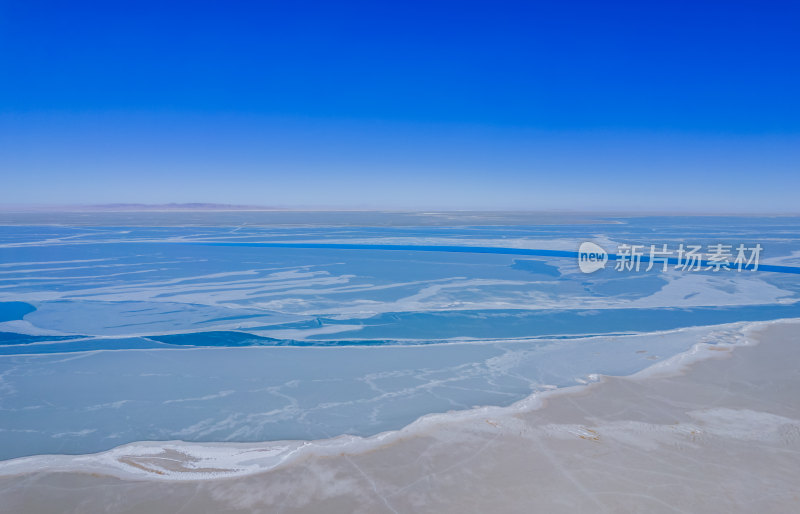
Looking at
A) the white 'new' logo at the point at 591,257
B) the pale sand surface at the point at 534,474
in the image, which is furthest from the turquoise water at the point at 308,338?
the white 'new' logo at the point at 591,257

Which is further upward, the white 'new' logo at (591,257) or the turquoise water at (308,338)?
the white 'new' logo at (591,257)

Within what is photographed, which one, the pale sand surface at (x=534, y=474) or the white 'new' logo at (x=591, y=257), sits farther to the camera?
the white 'new' logo at (x=591, y=257)

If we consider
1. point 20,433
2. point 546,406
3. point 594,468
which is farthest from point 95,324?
point 594,468

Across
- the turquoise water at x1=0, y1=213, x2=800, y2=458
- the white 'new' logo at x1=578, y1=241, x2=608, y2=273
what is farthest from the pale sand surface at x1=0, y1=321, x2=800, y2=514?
the white 'new' logo at x1=578, y1=241, x2=608, y2=273

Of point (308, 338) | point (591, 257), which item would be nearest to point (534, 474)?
point (308, 338)

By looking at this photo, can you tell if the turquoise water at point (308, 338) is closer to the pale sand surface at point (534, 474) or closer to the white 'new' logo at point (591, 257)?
the pale sand surface at point (534, 474)

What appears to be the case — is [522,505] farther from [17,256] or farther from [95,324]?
[17,256]
